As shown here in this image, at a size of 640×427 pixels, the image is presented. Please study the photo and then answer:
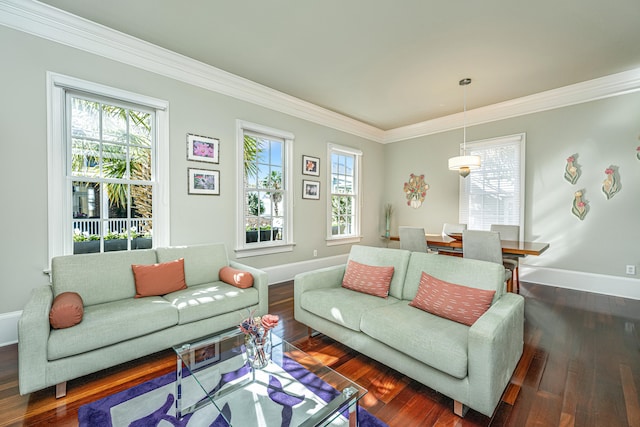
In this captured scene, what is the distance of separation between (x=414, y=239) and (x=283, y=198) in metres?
2.10

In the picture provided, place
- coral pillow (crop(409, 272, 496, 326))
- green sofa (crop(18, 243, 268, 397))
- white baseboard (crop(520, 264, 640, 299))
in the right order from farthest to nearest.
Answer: white baseboard (crop(520, 264, 640, 299)) < coral pillow (crop(409, 272, 496, 326)) < green sofa (crop(18, 243, 268, 397))

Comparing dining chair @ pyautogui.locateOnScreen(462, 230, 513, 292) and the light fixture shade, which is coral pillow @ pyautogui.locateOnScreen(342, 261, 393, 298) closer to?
dining chair @ pyautogui.locateOnScreen(462, 230, 513, 292)

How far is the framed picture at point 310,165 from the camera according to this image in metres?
4.76

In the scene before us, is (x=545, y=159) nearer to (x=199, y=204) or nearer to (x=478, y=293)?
(x=478, y=293)

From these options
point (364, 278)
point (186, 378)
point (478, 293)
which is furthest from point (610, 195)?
point (186, 378)

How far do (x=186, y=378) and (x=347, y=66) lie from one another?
11.8ft

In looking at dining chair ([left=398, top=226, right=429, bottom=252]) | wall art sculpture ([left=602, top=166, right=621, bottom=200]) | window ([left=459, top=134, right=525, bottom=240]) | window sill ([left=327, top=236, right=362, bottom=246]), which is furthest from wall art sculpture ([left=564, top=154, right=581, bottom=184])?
window sill ([left=327, top=236, right=362, bottom=246])

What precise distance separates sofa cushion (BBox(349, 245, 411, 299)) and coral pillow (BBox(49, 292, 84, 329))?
2.22 meters

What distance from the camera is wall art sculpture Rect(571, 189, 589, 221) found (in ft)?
13.3

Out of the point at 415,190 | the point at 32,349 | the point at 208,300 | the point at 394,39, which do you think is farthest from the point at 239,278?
the point at 415,190

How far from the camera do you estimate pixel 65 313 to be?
6.05ft

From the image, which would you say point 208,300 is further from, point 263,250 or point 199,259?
point 263,250

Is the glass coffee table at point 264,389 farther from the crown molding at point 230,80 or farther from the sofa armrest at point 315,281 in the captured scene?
the crown molding at point 230,80

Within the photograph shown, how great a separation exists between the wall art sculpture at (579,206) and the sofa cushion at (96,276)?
18.6 ft
